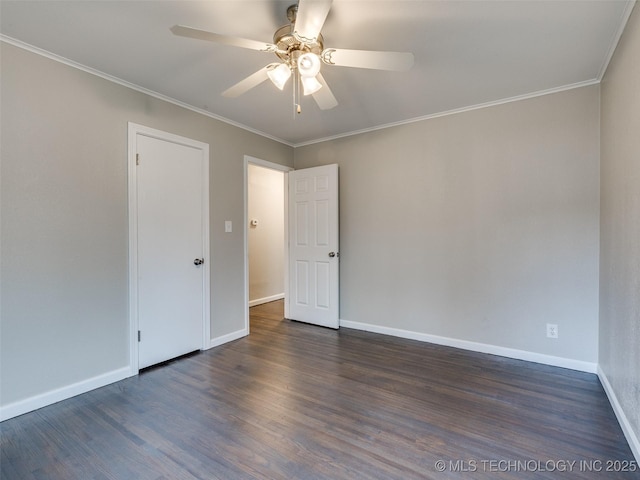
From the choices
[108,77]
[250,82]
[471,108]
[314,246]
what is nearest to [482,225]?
[471,108]

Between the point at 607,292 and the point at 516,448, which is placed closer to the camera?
the point at 516,448

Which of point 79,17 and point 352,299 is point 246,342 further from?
point 79,17

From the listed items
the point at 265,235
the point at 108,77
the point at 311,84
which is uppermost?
the point at 108,77

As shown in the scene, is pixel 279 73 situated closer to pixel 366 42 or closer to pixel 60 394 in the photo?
pixel 366 42

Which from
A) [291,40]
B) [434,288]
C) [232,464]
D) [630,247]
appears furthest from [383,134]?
[232,464]

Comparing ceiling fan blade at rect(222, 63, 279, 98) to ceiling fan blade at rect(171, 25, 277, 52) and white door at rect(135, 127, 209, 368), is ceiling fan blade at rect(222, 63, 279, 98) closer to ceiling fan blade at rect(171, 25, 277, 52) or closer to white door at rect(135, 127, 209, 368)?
ceiling fan blade at rect(171, 25, 277, 52)

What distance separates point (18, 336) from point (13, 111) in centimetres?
142

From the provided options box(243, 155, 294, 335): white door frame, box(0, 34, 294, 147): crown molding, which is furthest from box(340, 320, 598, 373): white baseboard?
box(0, 34, 294, 147): crown molding

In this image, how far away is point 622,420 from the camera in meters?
1.87

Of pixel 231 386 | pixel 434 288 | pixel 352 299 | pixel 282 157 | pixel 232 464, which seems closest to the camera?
pixel 232 464

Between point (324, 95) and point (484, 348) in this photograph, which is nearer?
point (324, 95)

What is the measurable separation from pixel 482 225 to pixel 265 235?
11.4 feet

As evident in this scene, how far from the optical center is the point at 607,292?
2.29 metres

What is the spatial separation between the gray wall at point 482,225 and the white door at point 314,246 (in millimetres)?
158
